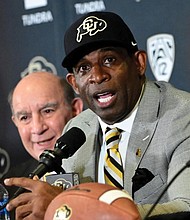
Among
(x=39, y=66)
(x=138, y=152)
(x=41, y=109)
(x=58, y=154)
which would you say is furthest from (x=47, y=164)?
(x=39, y=66)

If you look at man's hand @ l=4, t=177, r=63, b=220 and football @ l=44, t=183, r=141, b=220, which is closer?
football @ l=44, t=183, r=141, b=220

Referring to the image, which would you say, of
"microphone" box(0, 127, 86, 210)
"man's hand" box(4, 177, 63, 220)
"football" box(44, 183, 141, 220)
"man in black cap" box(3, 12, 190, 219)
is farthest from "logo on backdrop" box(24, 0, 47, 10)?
"football" box(44, 183, 141, 220)

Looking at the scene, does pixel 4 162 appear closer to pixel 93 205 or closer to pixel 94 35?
pixel 94 35

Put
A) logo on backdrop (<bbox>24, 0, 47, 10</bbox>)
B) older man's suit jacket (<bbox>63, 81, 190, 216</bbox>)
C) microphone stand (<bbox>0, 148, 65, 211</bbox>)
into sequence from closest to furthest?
microphone stand (<bbox>0, 148, 65, 211</bbox>), older man's suit jacket (<bbox>63, 81, 190, 216</bbox>), logo on backdrop (<bbox>24, 0, 47, 10</bbox>)

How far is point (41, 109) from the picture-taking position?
2.23 m

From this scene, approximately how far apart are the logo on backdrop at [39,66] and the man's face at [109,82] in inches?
35.4

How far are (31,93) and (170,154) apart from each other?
84cm

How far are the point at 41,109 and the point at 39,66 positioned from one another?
36 cm

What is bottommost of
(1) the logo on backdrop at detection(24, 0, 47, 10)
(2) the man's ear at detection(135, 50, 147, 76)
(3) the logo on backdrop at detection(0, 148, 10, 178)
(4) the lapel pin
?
(3) the logo on backdrop at detection(0, 148, 10, 178)

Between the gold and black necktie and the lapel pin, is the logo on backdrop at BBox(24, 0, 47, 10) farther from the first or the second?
the lapel pin

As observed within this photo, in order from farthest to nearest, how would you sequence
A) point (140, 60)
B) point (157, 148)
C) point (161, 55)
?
1. point (161, 55)
2. point (140, 60)
3. point (157, 148)

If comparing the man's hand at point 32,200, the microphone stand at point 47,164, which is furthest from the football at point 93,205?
the microphone stand at point 47,164

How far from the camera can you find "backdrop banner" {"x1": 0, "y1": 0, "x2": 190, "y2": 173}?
2182 mm

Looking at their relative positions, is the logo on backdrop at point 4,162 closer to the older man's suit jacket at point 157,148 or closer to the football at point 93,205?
the older man's suit jacket at point 157,148
